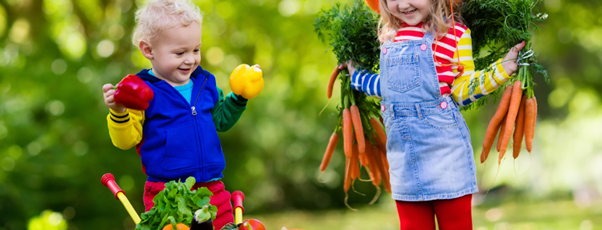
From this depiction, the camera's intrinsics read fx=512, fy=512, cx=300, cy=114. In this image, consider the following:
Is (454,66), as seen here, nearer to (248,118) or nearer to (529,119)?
(529,119)

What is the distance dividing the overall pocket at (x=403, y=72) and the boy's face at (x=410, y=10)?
170mm

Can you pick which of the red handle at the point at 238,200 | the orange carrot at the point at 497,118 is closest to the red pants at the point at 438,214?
the orange carrot at the point at 497,118

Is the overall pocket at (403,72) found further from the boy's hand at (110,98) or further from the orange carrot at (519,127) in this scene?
the boy's hand at (110,98)

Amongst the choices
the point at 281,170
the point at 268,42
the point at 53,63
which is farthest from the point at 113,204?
the point at 268,42

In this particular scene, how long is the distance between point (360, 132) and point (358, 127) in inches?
1.1

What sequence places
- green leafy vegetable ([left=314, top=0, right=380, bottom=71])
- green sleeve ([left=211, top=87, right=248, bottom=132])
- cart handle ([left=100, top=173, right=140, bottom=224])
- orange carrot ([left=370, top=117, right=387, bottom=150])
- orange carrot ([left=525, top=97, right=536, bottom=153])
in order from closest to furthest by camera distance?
cart handle ([left=100, top=173, right=140, bottom=224]), orange carrot ([left=525, top=97, right=536, bottom=153]), green sleeve ([left=211, top=87, right=248, bottom=132]), green leafy vegetable ([left=314, top=0, right=380, bottom=71]), orange carrot ([left=370, top=117, right=387, bottom=150])

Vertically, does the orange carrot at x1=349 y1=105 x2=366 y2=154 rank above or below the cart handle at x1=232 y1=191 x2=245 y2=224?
above

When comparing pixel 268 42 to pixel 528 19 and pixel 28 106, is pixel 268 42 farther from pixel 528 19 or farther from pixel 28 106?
pixel 528 19

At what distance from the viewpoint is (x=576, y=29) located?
6656mm

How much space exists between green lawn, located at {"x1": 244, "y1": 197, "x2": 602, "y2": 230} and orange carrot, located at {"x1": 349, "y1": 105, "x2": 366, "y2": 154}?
308 centimetres

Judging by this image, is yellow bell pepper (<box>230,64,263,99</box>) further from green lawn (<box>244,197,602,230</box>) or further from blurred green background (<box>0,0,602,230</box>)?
green lawn (<box>244,197,602,230</box>)

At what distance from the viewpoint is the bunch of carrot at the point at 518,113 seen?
2072mm

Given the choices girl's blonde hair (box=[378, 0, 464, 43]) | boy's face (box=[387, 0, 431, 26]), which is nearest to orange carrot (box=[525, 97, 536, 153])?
girl's blonde hair (box=[378, 0, 464, 43])

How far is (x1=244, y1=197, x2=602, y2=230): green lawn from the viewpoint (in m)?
5.15
